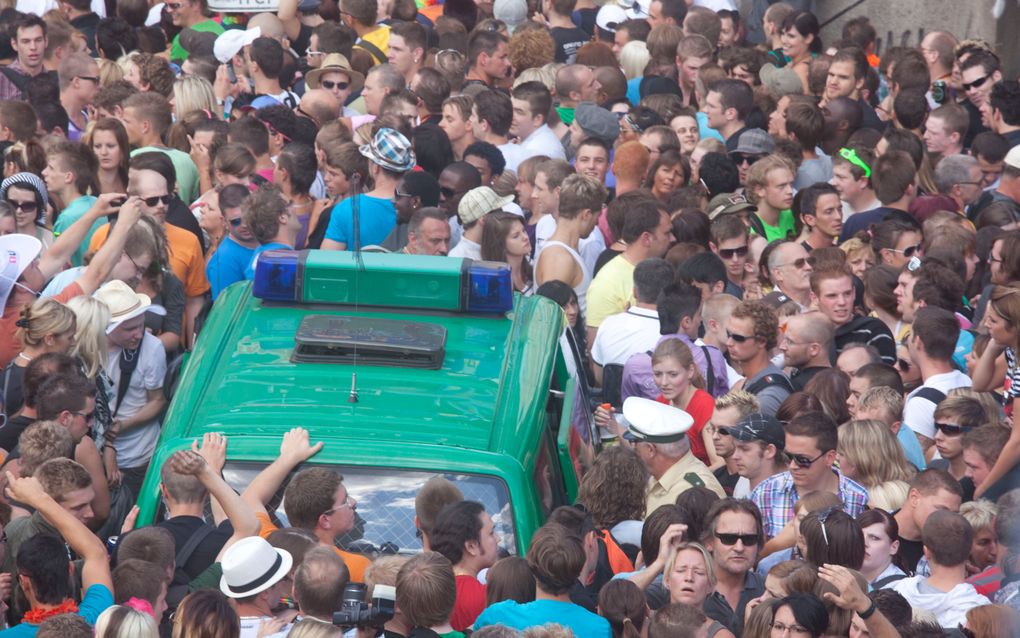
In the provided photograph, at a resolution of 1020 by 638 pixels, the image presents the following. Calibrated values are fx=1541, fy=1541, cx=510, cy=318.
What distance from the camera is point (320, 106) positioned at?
11.8m

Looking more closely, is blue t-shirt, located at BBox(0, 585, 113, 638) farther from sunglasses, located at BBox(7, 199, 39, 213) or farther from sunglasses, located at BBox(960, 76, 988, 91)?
sunglasses, located at BBox(960, 76, 988, 91)

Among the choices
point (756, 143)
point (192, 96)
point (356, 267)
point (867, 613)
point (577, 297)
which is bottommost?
point (577, 297)

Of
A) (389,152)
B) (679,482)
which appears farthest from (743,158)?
(679,482)

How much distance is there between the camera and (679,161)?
35.7ft

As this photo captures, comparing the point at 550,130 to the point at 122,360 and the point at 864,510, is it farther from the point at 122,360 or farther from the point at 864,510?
the point at 864,510

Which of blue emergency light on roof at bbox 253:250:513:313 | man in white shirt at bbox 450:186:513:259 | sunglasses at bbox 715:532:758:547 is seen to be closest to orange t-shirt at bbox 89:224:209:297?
man in white shirt at bbox 450:186:513:259

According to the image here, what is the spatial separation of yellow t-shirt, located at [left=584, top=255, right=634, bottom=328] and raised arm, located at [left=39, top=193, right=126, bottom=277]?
2849 mm

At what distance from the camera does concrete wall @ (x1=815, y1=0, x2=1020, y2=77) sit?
17328 mm

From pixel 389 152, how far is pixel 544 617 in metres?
4.88

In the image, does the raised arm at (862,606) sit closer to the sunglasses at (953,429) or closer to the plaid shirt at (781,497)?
the plaid shirt at (781,497)

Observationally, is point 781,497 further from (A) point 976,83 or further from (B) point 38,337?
(A) point 976,83

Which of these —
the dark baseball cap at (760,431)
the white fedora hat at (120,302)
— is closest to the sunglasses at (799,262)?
the dark baseball cap at (760,431)

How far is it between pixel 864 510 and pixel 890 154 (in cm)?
430

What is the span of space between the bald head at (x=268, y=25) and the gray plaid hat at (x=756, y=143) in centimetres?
479
